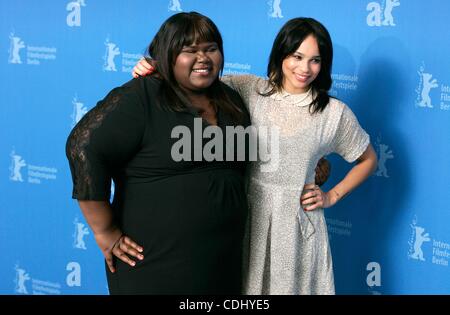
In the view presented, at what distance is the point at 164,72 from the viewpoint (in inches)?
60.4

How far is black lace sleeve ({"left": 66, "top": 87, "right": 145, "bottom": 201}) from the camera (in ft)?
4.87

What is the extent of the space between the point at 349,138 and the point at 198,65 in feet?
1.70

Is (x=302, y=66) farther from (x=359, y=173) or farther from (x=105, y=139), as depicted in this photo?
(x=105, y=139)

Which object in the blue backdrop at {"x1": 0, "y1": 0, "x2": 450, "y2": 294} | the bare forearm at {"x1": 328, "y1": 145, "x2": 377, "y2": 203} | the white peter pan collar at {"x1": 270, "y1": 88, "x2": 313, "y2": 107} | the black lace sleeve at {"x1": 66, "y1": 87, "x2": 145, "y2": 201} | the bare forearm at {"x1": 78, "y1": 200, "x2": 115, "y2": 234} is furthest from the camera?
the blue backdrop at {"x1": 0, "y1": 0, "x2": 450, "y2": 294}

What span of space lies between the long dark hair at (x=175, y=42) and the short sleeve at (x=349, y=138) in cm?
41

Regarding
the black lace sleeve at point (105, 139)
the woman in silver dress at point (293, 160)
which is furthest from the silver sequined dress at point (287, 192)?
the black lace sleeve at point (105, 139)

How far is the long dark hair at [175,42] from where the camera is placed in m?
1.51

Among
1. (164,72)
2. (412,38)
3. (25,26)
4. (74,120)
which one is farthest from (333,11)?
(25,26)

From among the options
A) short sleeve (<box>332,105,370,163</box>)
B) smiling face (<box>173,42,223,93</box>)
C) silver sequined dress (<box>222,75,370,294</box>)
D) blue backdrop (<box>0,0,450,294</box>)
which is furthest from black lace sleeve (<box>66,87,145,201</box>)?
blue backdrop (<box>0,0,450,294</box>)

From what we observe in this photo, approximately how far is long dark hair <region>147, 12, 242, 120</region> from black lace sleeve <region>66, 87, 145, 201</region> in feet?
0.28

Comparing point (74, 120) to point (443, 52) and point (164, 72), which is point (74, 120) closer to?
point (164, 72)

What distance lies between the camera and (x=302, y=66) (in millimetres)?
1656

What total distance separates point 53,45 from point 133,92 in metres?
1.33

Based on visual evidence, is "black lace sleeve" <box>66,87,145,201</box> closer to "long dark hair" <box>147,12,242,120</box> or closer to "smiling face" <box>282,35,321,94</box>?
"long dark hair" <box>147,12,242,120</box>
